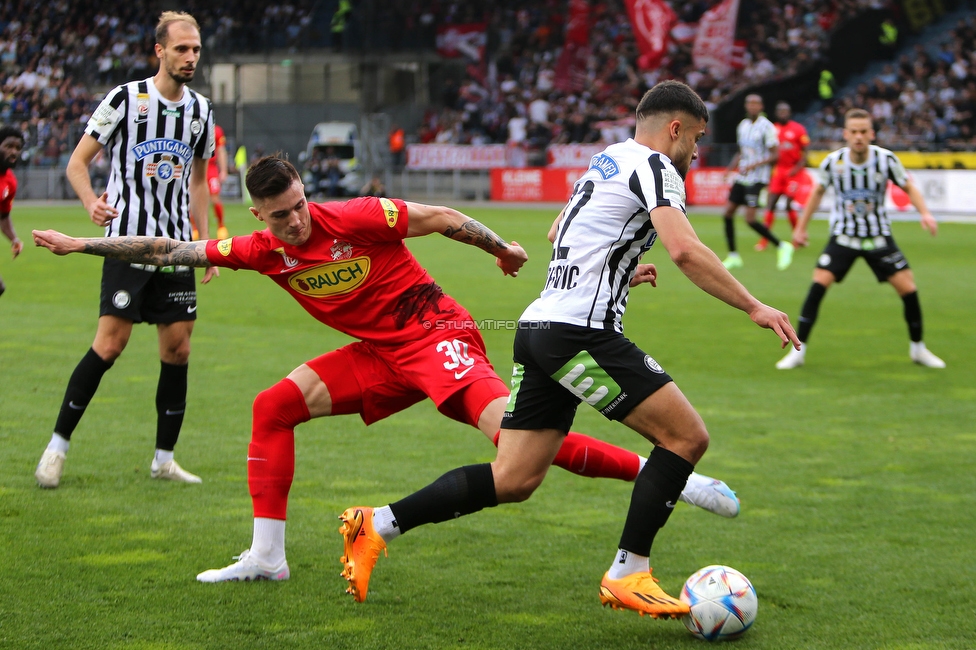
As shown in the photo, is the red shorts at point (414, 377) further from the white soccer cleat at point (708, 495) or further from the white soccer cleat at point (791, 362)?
the white soccer cleat at point (791, 362)

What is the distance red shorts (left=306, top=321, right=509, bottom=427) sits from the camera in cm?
436

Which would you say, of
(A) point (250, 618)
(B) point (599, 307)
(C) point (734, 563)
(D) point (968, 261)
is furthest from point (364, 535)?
(D) point (968, 261)

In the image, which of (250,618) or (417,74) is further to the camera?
(417,74)

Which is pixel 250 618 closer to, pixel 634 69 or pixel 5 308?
pixel 5 308

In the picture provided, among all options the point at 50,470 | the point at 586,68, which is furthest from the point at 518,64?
the point at 50,470

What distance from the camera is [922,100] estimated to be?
3045 centimetres

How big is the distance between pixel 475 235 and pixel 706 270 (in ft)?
3.95

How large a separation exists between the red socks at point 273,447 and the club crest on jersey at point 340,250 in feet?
1.81

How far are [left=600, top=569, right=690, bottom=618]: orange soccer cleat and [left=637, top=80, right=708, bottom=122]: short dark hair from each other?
1.69 m

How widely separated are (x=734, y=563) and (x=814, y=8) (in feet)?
115

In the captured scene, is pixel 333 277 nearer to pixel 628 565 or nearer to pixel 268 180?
pixel 268 180

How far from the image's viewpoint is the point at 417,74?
41.8 m

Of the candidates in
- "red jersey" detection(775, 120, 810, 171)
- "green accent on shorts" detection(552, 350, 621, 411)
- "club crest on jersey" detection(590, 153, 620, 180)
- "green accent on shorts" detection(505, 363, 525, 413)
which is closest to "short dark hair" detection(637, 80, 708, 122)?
"club crest on jersey" detection(590, 153, 620, 180)

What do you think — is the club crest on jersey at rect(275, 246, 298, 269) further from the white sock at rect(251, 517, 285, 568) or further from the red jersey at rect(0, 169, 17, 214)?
the red jersey at rect(0, 169, 17, 214)
